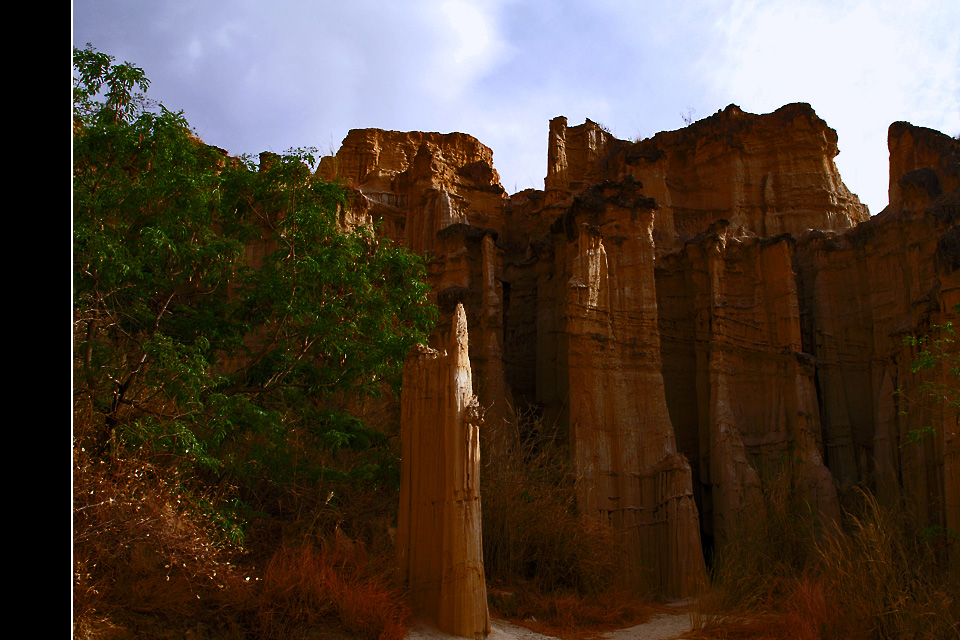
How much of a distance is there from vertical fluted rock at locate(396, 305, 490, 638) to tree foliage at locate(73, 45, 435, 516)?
3.65ft

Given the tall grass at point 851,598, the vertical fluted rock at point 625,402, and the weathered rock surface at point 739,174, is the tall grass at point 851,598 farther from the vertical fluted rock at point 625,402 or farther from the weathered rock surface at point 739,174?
the weathered rock surface at point 739,174

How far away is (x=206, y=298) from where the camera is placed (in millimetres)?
13367

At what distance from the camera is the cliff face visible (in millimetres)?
20344

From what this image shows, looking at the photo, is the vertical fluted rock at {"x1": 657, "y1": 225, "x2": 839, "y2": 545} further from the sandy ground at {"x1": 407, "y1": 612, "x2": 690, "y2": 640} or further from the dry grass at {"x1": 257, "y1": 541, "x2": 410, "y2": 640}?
the dry grass at {"x1": 257, "y1": 541, "x2": 410, "y2": 640}

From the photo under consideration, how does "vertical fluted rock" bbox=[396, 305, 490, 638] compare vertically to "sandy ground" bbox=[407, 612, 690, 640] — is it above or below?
above

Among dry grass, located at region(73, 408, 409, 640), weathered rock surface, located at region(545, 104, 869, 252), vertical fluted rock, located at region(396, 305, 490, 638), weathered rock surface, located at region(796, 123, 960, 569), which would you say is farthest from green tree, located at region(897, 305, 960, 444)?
weathered rock surface, located at region(545, 104, 869, 252)

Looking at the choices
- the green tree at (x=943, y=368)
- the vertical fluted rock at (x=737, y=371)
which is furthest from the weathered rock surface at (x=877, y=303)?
the green tree at (x=943, y=368)

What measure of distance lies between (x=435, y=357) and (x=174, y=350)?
14.2ft

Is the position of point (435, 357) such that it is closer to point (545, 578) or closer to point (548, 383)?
point (545, 578)

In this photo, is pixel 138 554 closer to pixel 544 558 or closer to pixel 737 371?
pixel 544 558

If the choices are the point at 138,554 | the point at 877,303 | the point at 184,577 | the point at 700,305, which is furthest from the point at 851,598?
the point at 877,303

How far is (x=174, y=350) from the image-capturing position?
9.89 meters

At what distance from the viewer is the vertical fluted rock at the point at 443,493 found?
37.9 ft
